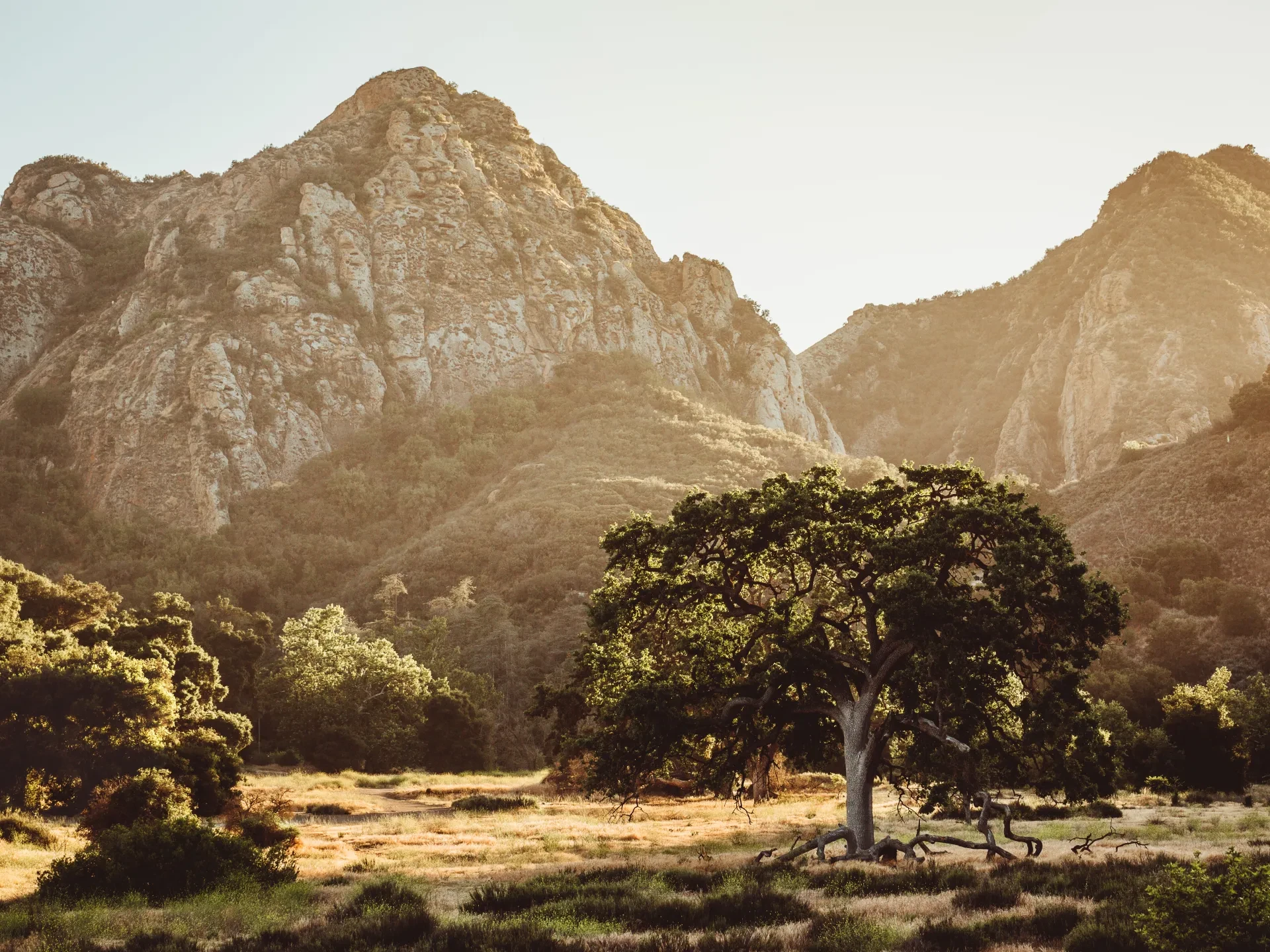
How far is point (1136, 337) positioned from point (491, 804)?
125 m

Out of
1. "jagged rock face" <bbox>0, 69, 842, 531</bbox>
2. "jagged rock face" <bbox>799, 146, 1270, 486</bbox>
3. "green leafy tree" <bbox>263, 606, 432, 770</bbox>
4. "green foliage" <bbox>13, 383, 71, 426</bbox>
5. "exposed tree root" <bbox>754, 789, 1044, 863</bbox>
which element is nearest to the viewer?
"exposed tree root" <bbox>754, 789, 1044, 863</bbox>

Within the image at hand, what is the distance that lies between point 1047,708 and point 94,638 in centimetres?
4892

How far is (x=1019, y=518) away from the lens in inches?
838

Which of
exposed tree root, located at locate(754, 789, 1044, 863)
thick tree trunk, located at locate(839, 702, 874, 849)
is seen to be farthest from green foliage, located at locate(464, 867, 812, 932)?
thick tree trunk, located at locate(839, 702, 874, 849)

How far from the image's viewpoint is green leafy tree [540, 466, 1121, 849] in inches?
794

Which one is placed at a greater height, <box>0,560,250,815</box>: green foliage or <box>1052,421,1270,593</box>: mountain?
<box>1052,421,1270,593</box>: mountain

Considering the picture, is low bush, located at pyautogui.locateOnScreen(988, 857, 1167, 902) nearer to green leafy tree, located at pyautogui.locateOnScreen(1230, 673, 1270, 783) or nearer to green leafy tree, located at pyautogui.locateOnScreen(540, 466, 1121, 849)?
green leafy tree, located at pyautogui.locateOnScreen(540, 466, 1121, 849)

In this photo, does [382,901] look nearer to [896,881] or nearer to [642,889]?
[642,889]

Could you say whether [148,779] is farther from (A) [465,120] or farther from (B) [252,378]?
(A) [465,120]

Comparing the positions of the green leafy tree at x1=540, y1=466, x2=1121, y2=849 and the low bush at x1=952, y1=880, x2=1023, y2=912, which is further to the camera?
the green leafy tree at x1=540, y1=466, x2=1121, y2=849

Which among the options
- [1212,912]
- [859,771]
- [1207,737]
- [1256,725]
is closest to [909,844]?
[859,771]

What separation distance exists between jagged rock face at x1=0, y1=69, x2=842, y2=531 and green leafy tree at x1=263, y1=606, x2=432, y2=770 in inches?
2010

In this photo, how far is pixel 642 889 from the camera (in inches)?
706

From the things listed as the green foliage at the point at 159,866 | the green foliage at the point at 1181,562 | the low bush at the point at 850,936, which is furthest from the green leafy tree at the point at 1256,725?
the green foliage at the point at 159,866
